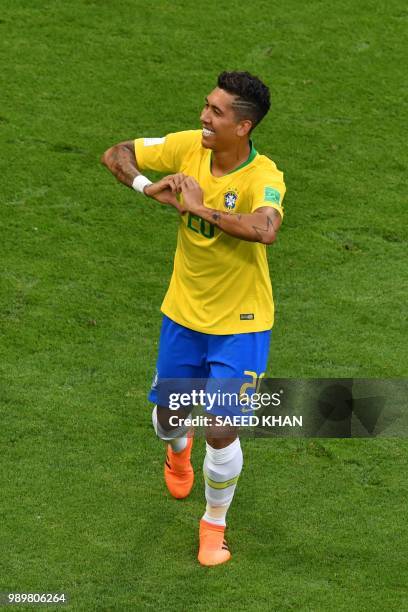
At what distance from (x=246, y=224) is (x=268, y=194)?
31 centimetres

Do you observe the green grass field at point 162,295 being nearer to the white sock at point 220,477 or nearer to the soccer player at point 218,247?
the white sock at point 220,477

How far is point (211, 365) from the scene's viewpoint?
797 centimetres

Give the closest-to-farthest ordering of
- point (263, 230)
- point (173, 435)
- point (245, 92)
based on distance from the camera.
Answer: point (263, 230) → point (245, 92) → point (173, 435)

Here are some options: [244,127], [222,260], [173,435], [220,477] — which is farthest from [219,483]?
[244,127]

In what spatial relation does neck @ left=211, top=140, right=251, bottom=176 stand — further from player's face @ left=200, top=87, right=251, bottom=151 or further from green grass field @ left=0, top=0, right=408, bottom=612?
green grass field @ left=0, top=0, right=408, bottom=612

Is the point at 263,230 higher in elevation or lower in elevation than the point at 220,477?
higher

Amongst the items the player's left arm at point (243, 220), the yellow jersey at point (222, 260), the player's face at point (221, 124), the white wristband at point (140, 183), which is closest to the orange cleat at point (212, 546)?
the yellow jersey at point (222, 260)

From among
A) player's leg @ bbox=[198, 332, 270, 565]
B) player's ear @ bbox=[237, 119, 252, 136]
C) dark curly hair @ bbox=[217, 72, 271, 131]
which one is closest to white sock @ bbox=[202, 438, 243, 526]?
player's leg @ bbox=[198, 332, 270, 565]

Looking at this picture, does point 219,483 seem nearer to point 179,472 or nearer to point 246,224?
point 179,472

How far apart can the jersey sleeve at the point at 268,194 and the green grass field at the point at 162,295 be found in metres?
2.08

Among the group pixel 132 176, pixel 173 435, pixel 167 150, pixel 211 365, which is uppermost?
pixel 167 150

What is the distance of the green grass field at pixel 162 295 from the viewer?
8055 millimetres

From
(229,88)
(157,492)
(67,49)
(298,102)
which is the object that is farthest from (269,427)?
(67,49)

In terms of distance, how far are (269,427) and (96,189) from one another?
3.61 m
